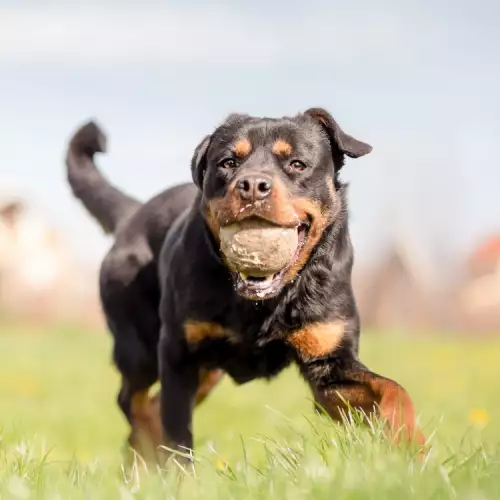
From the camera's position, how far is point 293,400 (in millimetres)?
9070

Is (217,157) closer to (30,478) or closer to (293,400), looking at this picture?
(30,478)

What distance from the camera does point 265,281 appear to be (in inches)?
152

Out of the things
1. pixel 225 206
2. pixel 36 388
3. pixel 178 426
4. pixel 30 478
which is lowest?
pixel 36 388

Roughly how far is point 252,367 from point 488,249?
43.6ft

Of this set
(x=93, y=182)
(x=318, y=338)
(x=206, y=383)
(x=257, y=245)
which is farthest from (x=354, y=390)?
(x=93, y=182)

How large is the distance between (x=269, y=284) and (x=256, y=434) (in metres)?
0.59

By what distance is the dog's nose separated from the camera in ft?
12.1

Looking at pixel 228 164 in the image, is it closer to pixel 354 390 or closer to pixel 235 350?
pixel 235 350

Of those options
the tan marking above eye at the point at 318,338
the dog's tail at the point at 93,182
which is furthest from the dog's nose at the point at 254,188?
the dog's tail at the point at 93,182

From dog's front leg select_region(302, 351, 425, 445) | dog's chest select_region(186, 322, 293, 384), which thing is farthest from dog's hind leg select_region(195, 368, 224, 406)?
dog's front leg select_region(302, 351, 425, 445)

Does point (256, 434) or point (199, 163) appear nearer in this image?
point (256, 434)

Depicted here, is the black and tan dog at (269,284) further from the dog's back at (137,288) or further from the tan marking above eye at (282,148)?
the dog's back at (137,288)

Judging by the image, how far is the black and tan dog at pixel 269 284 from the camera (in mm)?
3859

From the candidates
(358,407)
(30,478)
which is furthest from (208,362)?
(30,478)
